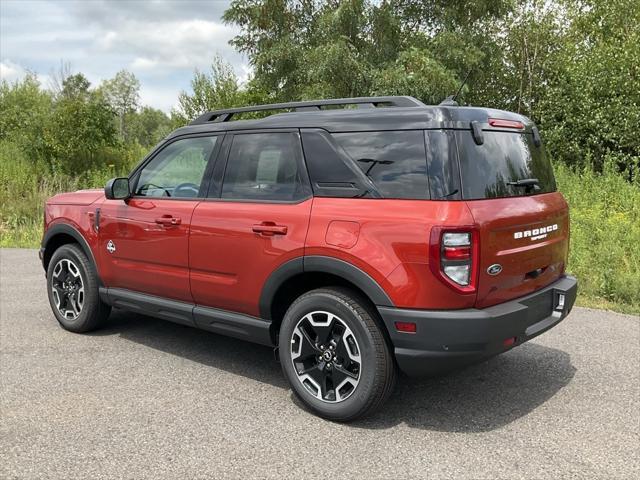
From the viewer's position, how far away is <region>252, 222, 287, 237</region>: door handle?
3.53 metres

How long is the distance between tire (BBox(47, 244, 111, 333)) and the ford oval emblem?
347 centimetres

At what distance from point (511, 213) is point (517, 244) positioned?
0.18m

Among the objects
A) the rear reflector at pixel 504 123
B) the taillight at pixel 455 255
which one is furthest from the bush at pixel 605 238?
the taillight at pixel 455 255

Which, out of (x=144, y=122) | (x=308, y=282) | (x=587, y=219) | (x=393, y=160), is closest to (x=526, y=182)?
(x=393, y=160)

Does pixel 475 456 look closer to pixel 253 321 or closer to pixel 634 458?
pixel 634 458

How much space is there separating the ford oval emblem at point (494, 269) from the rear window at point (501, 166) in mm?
385

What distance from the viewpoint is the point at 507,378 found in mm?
4105

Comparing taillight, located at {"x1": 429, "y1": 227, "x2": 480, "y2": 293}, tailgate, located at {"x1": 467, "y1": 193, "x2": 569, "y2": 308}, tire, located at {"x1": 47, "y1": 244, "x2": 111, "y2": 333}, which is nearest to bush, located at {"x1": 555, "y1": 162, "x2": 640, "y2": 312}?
tailgate, located at {"x1": 467, "y1": 193, "x2": 569, "y2": 308}

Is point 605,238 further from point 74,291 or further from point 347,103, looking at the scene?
point 74,291

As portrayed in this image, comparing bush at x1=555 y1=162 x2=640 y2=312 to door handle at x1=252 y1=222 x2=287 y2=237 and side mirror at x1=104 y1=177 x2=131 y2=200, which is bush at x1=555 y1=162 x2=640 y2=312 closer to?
door handle at x1=252 y1=222 x2=287 y2=237

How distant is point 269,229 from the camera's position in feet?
11.8

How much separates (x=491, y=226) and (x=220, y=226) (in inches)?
71.6

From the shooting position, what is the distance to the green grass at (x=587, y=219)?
6.47 metres

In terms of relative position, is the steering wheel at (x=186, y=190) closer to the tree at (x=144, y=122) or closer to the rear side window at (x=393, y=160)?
the rear side window at (x=393, y=160)
